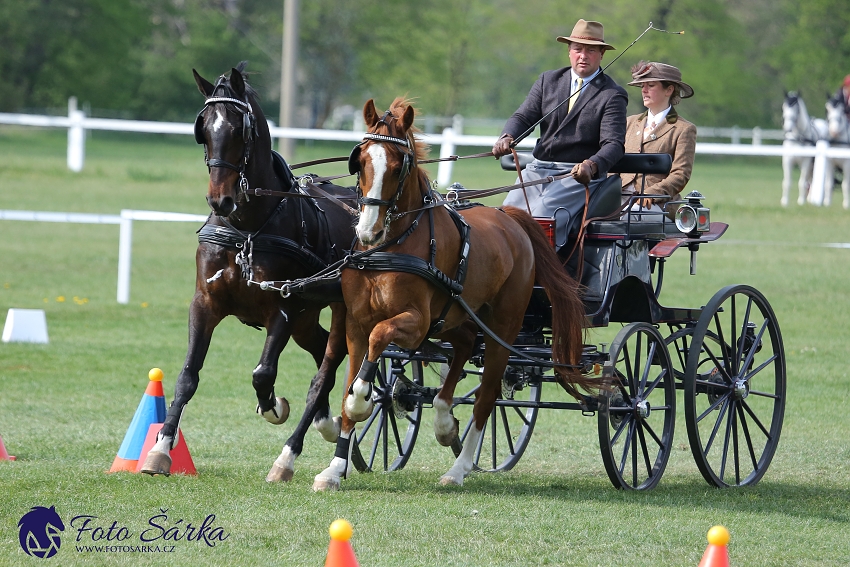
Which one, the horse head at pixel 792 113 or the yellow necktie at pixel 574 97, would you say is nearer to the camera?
the yellow necktie at pixel 574 97

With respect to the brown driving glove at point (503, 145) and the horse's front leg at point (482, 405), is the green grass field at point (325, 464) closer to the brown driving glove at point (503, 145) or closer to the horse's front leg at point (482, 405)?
the horse's front leg at point (482, 405)

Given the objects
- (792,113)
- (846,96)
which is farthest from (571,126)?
(846,96)

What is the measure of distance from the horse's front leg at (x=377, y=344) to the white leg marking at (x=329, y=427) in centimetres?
84

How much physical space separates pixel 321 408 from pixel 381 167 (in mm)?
1571

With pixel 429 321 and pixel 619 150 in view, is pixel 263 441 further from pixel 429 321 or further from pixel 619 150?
pixel 619 150

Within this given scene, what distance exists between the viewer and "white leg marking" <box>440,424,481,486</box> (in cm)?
640

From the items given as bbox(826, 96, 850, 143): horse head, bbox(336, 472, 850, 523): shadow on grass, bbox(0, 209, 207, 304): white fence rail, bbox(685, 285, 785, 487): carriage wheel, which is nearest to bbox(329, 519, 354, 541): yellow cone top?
bbox(336, 472, 850, 523): shadow on grass

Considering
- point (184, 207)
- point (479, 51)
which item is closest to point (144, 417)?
point (184, 207)

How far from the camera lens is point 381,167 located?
5.53m

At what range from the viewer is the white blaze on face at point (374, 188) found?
218 inches

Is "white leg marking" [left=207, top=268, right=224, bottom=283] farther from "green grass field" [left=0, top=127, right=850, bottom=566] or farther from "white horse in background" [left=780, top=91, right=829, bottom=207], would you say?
"white horse in background" [left=780, top=91, right=829, bottom=207]

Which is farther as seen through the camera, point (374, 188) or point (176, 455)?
point (176, 455)

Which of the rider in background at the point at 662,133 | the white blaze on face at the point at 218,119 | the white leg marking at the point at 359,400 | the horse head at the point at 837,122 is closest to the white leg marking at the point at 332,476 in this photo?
the white leg marking at the point at 359,400

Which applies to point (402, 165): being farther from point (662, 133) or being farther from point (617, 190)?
point (662, 133)
